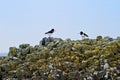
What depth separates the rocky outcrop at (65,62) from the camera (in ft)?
62.4

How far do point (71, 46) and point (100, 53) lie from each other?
7.55 feet

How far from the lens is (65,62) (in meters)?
20.1

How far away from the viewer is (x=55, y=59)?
20641mm

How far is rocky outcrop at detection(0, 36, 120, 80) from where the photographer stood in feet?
62.4

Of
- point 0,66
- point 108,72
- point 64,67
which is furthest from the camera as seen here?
point 0,66

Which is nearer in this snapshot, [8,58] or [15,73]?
[15,73]

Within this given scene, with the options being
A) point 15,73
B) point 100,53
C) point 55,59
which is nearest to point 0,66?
point 15,73

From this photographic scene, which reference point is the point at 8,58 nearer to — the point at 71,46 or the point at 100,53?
the point at 71,46

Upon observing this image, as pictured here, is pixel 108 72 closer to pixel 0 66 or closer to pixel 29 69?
pixel 29 69

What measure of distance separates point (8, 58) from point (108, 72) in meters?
6.19

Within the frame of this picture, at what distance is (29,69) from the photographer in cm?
2056

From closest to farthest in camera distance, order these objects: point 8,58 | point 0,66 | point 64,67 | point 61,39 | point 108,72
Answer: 1. point 108,72
2. point 64,67
3. point 0,66
4. point 8,58
5. point 61,39

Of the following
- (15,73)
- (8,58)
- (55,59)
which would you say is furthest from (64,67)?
(8,58)

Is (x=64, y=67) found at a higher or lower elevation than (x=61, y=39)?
lower
